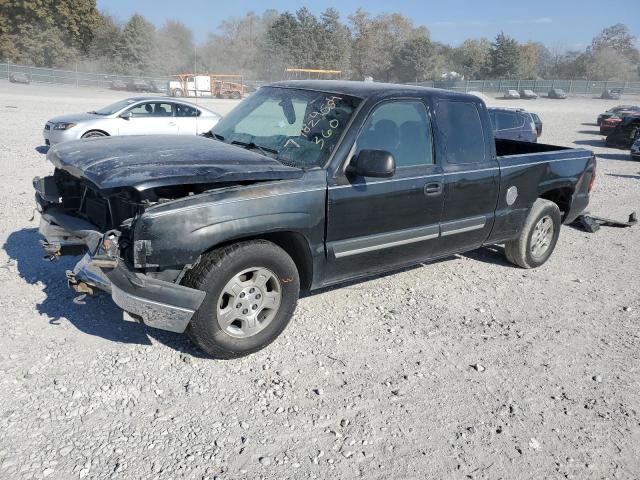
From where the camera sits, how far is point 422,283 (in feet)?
18.3

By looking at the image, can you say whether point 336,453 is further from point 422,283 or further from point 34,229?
point 34,229

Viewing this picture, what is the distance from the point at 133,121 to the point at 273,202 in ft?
34.8

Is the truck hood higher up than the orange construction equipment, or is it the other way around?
the orange construction equipment

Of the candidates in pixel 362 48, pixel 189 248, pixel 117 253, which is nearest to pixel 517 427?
pixel 189 248

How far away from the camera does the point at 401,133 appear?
4602 millimetres

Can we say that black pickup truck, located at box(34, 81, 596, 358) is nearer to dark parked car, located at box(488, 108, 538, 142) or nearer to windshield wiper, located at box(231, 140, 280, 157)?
windshield wiper, located at box(231, 140, 280, 157)

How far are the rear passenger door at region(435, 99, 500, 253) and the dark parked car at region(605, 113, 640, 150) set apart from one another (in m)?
17.8

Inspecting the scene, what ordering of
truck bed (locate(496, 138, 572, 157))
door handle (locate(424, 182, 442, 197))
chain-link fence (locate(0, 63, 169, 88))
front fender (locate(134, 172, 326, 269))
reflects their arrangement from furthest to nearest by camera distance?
chain-link fence (locate(0, 63, 169, 88)) → truck bed (locate(496, 138, 572, 157)) → door handle (locate(424, 182, 442, 197)) → front fender (locate(134, 172, 326, 269))

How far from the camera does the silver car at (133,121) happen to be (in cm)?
1236

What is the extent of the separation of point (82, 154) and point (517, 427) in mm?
3487

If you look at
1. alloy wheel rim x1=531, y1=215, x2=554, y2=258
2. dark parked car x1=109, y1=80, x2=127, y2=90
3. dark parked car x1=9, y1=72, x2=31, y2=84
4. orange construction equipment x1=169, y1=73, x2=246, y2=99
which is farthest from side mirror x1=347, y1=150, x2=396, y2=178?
dark parked car x1=9, y1=72, x2=31, y2=84

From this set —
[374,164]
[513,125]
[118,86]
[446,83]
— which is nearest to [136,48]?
[118,86]

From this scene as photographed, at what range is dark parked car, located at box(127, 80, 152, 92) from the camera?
4938cm

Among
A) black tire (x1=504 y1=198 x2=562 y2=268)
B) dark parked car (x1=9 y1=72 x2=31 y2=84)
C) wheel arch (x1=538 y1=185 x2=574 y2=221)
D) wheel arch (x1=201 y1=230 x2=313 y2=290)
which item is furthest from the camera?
dark parked car (x1=9 y1=72 x2=31 y2=84)
